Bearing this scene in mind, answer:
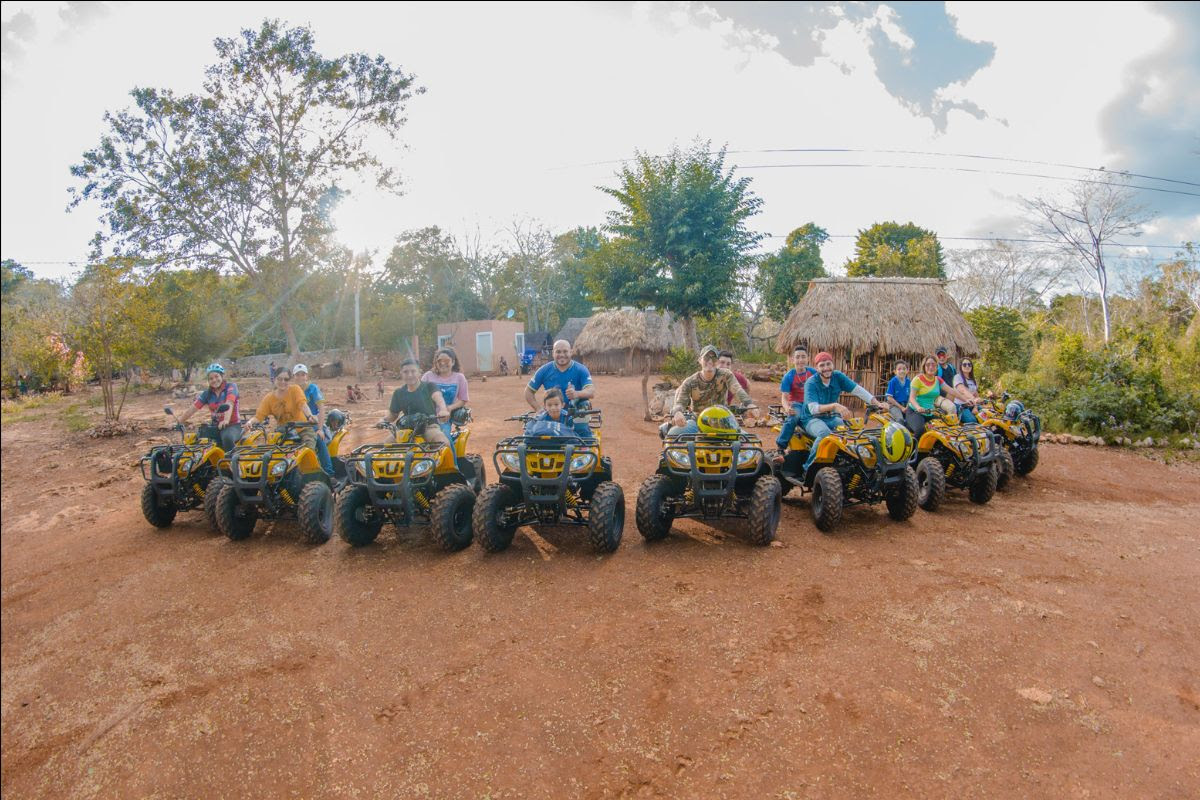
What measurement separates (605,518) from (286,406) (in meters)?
3.65

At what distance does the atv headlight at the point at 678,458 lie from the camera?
535cm

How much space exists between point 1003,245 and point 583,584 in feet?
118

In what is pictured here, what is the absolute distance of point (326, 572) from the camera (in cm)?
514

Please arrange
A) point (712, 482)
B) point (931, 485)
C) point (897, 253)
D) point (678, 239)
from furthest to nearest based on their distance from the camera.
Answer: point (897, 253) → point (678, 239) → point (931, 485) → point (712, 482)

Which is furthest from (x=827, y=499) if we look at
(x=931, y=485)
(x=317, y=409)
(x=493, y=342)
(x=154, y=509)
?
(x=493, y=342)

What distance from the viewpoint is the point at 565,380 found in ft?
20.7

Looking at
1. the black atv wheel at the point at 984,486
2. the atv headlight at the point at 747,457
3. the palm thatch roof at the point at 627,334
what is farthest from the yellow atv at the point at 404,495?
the palm thatch roof at the point at 627,334

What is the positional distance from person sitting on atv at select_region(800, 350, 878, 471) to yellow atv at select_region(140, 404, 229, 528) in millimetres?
5636

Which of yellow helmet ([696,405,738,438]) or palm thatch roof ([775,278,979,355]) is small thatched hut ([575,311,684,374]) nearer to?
palm thatch roof ([775,278,979,355])

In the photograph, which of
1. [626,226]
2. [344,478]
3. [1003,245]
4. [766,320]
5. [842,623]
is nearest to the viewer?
[842,623]

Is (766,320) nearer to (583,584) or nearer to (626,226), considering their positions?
(626,226)

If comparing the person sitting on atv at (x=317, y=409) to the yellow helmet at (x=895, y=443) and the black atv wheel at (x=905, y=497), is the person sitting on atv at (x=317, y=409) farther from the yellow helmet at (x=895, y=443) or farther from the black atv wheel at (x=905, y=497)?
the black atv wheel at (x=905, y=497)

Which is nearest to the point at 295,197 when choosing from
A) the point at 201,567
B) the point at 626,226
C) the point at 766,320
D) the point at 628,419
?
the point at 626,226

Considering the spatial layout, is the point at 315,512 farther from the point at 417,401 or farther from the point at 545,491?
the point at 545,491
